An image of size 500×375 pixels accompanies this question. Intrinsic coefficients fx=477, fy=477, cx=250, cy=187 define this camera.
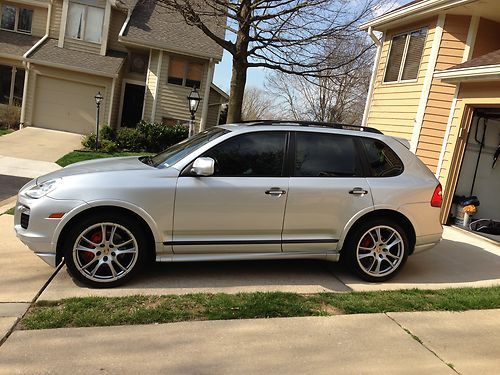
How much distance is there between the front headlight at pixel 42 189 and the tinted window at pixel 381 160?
3318mm

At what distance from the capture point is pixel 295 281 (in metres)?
5.21

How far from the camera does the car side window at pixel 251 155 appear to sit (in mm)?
4918

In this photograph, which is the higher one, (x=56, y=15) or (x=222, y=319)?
(x=56, y=15)

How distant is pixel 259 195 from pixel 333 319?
143cm

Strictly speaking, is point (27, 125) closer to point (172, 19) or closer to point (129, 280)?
point (172, 19)

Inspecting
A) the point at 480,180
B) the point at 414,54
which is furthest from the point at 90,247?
the point at 414,54

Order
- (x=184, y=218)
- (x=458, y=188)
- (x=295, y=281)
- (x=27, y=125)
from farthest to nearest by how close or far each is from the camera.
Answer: (x=27, y=125)
(x=458, y=188)
(x=295, y=281)
(x=184, y=218)

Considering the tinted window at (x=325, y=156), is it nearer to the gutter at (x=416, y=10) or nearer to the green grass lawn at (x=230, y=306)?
the green grass lawn at (x=230, y=306)

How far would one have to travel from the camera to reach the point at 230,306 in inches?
169

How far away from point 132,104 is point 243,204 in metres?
19.4

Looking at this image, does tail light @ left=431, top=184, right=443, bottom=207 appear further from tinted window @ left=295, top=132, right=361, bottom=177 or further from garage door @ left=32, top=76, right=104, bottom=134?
garage door @ left=32, top=76, right=104, bottom=134

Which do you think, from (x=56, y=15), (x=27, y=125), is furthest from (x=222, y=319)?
(x=56, y=15)

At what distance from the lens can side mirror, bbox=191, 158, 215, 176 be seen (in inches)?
183

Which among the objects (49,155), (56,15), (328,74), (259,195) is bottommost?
(49,155)
